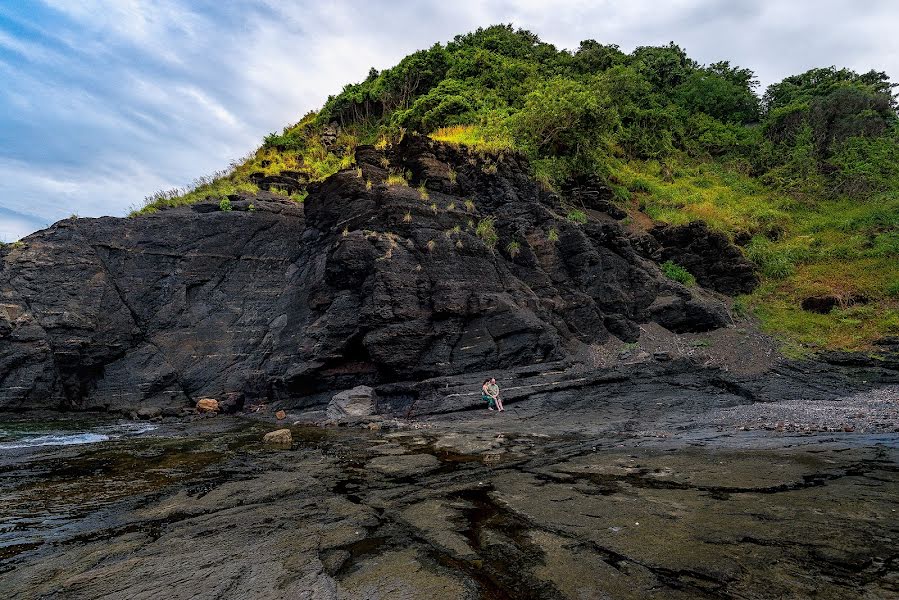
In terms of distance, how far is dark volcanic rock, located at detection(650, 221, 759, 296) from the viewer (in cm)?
2189

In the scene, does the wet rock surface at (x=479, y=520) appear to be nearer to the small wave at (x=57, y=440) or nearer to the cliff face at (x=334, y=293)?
the small wave at (x=57, y=440)

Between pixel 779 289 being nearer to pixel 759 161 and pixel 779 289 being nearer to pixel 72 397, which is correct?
pixel 759 161

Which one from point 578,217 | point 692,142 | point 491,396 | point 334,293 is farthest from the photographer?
point 692,142

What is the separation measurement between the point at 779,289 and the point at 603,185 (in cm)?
1025

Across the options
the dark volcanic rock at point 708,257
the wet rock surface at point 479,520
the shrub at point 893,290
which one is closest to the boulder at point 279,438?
the wet rock surface at point 479,520

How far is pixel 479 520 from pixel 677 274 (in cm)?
1999

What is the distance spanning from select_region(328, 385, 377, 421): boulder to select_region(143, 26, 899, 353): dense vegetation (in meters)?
13.0

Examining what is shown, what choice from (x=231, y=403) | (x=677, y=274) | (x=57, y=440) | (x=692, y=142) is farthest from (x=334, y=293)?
(x=692, y=142)

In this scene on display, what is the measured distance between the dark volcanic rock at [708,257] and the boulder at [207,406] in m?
21.9

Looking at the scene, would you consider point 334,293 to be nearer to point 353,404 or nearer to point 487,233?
point 353,404

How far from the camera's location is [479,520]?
484 cm

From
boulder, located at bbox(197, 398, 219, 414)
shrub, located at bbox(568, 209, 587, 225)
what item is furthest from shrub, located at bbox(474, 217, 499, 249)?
boulder, located at bbox(197, 398, 219, 414)

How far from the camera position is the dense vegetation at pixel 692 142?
2117 centimetres

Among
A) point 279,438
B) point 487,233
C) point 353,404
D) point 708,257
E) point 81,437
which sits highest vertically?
point 487,233
